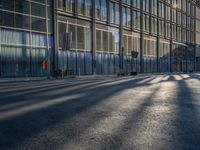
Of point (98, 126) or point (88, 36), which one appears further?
point (88, 36)

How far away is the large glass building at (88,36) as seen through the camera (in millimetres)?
33938

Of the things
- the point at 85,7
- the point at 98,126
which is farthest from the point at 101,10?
the point at 98,126

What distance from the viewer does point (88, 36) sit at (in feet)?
145

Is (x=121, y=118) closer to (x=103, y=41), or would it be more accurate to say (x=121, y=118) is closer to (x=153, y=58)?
(x=103, y=41)

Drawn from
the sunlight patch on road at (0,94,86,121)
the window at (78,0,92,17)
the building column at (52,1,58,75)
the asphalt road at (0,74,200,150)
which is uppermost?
the window at (78,0,92,17)

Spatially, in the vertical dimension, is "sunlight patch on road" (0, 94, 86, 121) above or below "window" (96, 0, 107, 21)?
below

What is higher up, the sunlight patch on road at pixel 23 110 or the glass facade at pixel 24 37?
the glass facade at pixel 24 37

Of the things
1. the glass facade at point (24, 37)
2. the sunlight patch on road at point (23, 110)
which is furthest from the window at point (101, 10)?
the sunlight patch on road at point (23, 110)

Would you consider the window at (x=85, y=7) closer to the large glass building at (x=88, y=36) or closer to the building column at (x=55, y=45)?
the large glass building at (x=88, y=36)

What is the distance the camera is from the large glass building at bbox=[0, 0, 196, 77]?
111 ft

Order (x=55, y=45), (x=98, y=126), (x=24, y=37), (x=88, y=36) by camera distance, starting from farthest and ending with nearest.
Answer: (x=88, y=36)
(x=55, y=45)
(x=24, y=37)
(x=98, y=126)

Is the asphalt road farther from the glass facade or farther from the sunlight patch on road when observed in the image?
the glass facade

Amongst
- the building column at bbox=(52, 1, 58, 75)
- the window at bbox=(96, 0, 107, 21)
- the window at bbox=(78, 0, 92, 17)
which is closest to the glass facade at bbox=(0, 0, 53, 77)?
the building column at bbox=(52, 1, 58, 75)

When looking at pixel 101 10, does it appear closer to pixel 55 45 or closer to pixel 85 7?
pixel 85 7
